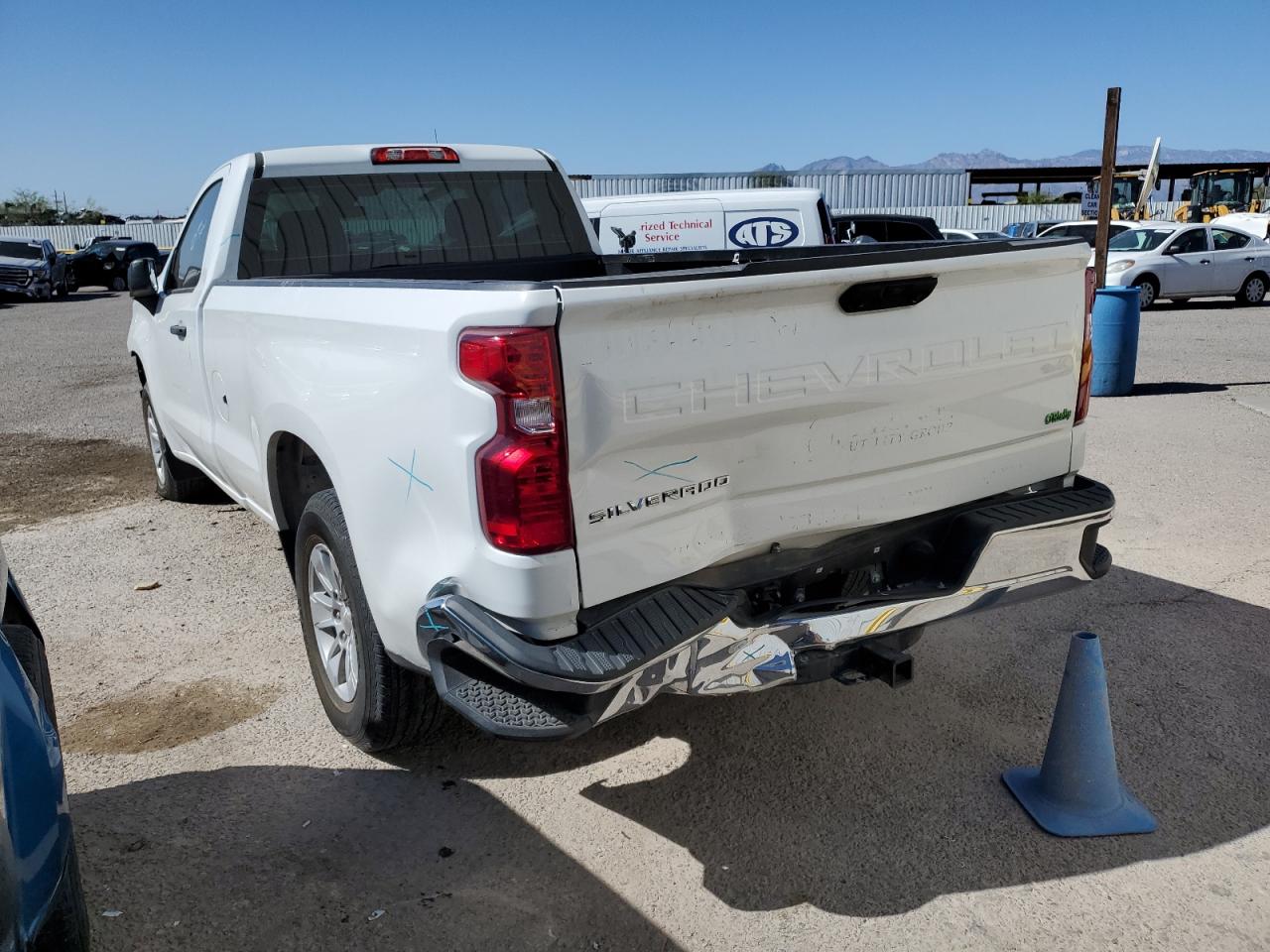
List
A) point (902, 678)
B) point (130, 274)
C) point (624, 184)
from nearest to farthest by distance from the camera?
point (902, 678)
point (130, 274)
point (624, 184)

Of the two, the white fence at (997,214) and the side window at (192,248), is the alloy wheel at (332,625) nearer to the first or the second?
the side window at (192,248)

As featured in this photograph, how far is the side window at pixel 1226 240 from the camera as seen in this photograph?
19219 mm

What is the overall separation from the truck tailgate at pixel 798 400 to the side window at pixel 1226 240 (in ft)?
61.5

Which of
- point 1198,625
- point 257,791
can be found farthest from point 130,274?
point 1198,625

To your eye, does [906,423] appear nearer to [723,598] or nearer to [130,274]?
[723,598]

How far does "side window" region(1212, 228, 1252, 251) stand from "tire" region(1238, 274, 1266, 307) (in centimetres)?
68

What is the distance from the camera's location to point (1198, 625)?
4.56 m

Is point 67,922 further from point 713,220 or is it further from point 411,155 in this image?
point 713,220

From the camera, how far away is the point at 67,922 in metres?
1.97

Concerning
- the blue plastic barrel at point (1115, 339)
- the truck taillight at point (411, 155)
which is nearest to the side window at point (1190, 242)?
the blue plastic barrel at point (1115, 339)

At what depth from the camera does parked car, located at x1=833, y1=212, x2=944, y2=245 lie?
40.8ft

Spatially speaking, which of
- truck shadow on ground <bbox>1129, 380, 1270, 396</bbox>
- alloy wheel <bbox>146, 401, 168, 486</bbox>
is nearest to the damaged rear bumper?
alloy wheel <bbox>146, 401, 168, 486</bbox>

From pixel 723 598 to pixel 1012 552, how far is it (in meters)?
1.04

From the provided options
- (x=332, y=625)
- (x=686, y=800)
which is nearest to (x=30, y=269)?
(x=332, y=625)
